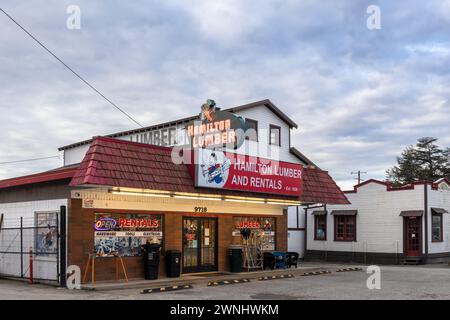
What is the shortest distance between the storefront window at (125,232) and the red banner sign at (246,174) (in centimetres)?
247

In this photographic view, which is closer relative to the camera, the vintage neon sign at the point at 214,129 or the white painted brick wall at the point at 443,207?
the vintage neon sign at the point at 214,129

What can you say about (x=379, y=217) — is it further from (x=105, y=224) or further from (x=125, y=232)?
(x=105, y=224)

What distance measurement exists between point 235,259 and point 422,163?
5440 centimetres

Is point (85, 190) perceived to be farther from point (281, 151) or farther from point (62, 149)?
point (62, 149)

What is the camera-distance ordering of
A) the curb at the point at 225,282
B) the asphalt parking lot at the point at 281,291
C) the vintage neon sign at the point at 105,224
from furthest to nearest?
the curb at the point at 225,282, the vintage neon sign at the point at 105,224, the asphalt parking lot at the point at 281,291

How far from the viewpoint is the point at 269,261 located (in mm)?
25422

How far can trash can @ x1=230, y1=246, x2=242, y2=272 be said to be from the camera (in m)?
23.7

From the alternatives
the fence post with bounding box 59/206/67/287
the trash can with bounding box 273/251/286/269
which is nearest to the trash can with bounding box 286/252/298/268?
the trash can with bounding box 273/251/286/269

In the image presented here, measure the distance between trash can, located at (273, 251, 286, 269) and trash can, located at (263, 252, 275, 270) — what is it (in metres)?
0.20

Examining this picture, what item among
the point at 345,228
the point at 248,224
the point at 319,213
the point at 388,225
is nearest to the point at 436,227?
the point at 388,225

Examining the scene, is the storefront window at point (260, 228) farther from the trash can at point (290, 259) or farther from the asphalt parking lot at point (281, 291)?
the asphalt parking lot at point (281, 291)

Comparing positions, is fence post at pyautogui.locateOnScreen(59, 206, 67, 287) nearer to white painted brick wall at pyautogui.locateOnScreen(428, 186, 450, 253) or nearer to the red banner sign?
the red banner sign

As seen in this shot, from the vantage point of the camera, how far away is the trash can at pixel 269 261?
83.3ft

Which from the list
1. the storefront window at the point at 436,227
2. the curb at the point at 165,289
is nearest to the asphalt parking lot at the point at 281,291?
the curb at the point at 165,289
